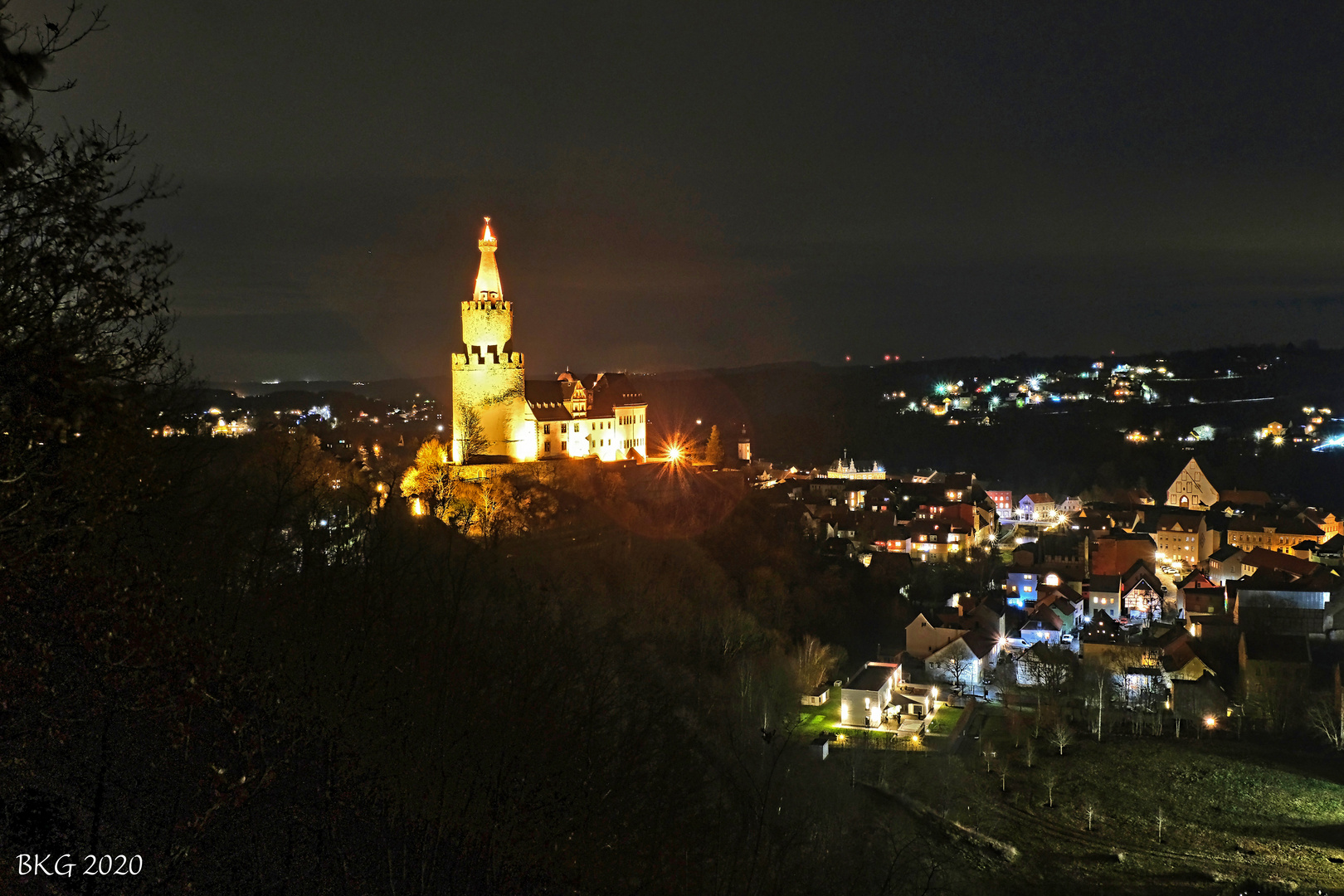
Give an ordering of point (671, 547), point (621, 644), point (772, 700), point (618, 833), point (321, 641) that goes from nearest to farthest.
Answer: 1. point (321, 641)
2. point (618, 833)
3. point (621, 644)
4. point (772, 700)
5. point (671, 547)

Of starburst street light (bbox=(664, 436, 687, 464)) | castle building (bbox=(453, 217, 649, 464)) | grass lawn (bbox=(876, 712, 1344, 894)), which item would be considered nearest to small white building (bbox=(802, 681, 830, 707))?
grass lawn (bbox=(876, 712, 1344, 894))

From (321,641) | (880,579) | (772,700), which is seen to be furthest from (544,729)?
(880,579)

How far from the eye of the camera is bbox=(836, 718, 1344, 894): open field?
45.3 feet

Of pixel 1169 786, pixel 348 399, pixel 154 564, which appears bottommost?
pixel 1169 786

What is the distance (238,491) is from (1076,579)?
27.1 metres

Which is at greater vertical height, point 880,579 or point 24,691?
point 24,691

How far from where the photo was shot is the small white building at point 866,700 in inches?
771

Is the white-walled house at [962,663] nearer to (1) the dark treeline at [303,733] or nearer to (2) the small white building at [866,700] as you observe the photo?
(2) the small white building at [866,700]

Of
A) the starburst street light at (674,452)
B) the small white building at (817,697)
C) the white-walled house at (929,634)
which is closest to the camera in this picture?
the small white building at (817,697)

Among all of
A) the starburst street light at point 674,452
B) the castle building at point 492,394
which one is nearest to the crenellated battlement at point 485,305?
the castle building at point 492,394

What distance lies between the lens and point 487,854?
646 cm

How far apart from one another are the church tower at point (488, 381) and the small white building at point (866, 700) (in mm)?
11344

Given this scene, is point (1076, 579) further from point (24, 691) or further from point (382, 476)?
point (24, 691)

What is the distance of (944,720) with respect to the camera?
20188mm
